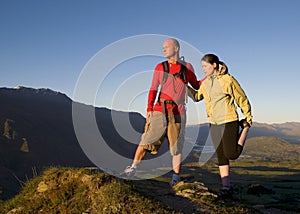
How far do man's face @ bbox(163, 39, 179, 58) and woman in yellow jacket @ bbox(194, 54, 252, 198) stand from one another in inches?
35.6

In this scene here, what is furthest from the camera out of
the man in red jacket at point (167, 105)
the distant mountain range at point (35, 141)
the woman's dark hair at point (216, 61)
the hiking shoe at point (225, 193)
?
the distant mountain range at point (35, 141)

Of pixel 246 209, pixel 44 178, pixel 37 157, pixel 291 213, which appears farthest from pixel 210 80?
pixel 37 157

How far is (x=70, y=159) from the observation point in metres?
144

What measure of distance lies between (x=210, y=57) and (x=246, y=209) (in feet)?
12.9

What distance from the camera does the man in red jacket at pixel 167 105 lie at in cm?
821

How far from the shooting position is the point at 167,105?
830 cm

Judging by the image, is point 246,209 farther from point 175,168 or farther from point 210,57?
point 210,57

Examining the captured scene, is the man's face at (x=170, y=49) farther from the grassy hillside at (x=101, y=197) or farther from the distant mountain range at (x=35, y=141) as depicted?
the distant mountain range at (x=35, y=141)

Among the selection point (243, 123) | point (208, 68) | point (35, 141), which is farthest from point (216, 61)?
point (35, 141)

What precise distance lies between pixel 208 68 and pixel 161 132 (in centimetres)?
212

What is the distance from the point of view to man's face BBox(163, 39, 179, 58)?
8305 mm

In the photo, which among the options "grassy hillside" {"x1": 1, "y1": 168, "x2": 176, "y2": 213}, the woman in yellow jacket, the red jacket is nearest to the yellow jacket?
the woman in yellow jacket

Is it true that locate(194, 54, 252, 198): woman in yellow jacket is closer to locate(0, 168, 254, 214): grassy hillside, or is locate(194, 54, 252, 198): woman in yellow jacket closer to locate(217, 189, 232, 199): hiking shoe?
locate(217, 189, 232, 199): hiking shoe

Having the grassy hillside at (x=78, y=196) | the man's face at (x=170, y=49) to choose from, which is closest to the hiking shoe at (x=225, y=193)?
the grassy hillside at (x=78, y=196)
